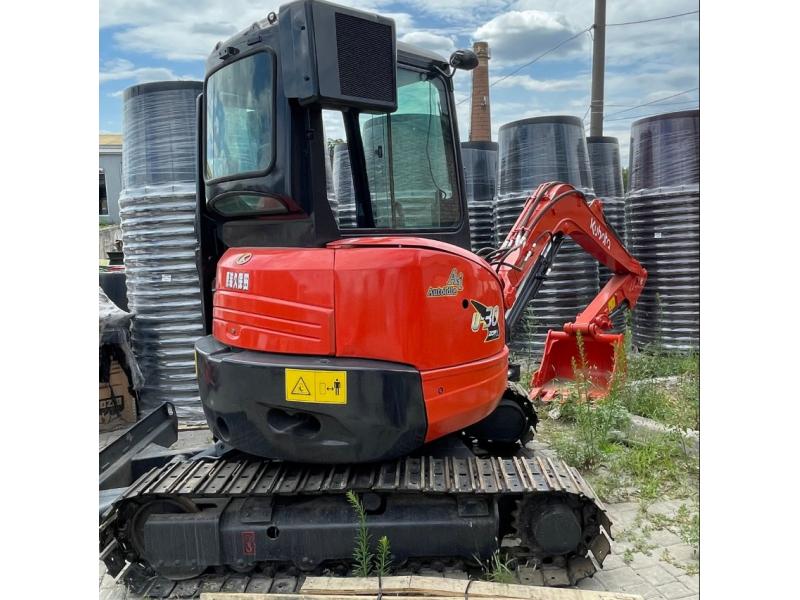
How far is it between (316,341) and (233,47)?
1501 mm

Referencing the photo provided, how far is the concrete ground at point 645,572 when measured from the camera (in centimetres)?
312

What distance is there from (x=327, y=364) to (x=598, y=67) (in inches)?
264

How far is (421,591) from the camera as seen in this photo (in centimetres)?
273

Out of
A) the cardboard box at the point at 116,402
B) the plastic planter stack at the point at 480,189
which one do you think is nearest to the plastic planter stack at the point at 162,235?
the cardboard box at the point at 116,402

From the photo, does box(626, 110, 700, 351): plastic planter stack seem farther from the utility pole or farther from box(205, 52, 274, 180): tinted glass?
box(205, 52, 274, 180): tinted glass

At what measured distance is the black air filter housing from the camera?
9.00 feet

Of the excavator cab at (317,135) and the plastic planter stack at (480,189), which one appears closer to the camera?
the excavator cab at (317,135)

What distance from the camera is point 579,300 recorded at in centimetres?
759

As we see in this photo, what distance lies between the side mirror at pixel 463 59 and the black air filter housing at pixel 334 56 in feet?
2.15

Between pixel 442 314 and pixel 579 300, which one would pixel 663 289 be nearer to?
pixel 579 300

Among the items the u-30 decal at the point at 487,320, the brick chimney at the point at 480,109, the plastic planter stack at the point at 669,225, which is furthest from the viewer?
the brick chimney at the point at 480,109

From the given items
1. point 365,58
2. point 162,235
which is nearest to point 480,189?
point 162,235

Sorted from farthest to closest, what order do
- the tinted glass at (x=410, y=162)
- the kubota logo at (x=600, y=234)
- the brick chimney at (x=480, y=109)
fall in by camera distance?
Answer: 1. the brick chimney at (x=480, y=109)
2. the kubota logo at (x=600, y=234)
3. the tinted glass at (x=410, y=162)

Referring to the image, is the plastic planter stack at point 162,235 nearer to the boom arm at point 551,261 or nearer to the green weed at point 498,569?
the boom arm at point 551,261
